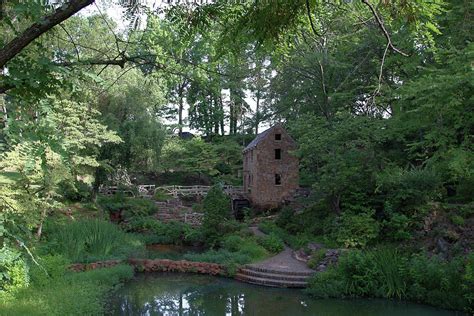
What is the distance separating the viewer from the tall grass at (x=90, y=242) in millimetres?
14599

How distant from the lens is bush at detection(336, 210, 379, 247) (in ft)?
48.9

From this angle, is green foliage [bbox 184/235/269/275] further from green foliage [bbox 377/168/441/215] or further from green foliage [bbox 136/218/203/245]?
green foliage [bbox 377/168/441/215]

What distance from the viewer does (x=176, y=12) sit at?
12.0 feet

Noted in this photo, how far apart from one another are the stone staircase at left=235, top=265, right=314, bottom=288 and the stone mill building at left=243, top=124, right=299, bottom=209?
10432 mm

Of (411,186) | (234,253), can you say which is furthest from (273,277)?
(411,186)

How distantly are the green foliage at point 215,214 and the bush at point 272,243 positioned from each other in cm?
193

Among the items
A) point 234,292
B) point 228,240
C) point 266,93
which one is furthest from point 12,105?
point 266,93

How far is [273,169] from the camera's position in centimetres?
2519

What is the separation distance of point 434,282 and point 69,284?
9559mm

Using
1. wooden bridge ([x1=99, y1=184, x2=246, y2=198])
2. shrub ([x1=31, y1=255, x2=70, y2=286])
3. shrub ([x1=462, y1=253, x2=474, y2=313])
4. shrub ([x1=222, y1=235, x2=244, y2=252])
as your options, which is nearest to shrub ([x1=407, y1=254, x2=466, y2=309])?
shrub ([x1=462, y1=253, x2=474, y2=313])

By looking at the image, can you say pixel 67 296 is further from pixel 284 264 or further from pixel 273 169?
pixel 273 169

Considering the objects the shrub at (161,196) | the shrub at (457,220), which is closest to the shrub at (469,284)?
the shrub at (457,220)

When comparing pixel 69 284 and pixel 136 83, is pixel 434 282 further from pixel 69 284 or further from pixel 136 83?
pixel 136 83

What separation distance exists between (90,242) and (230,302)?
6.41m
